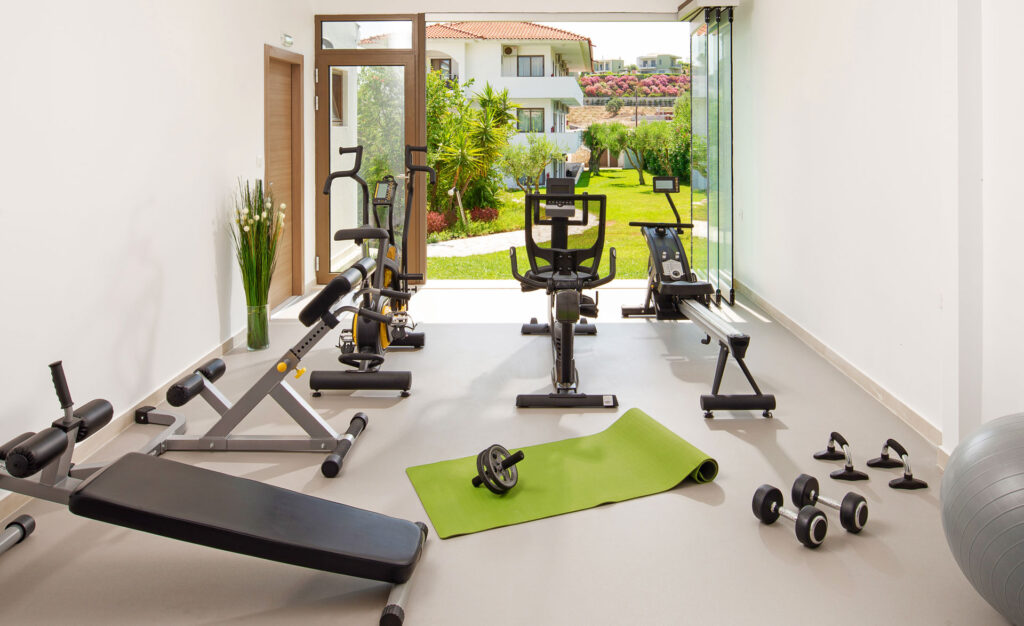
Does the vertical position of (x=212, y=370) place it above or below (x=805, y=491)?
above

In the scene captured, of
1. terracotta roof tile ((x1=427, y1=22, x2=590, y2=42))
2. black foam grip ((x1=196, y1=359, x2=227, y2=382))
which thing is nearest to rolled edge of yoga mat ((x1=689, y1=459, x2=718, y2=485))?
black foam grip ((x1=196, y1=359, x2=227, y2=382))

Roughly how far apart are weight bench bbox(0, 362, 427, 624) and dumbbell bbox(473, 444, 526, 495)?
0.47 meters

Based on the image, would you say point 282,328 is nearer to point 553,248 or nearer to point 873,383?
point 553,248

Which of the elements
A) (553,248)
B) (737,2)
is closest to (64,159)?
(553,248)

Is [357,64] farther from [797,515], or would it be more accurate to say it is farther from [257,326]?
[797,515]

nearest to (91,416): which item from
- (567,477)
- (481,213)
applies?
(567,477)

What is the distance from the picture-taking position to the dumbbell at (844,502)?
113 inches

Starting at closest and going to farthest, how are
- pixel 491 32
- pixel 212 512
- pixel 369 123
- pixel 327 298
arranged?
pixel 212 512 → pixel 327 298 → pixel 369 123 → pixel 491 32

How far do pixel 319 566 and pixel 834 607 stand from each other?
1490mm

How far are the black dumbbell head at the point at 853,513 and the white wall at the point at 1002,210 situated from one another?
0.67 meters

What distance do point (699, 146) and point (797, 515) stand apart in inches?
215

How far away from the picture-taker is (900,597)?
2.50 m

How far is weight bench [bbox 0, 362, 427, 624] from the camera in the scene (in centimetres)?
238

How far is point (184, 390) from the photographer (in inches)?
136
